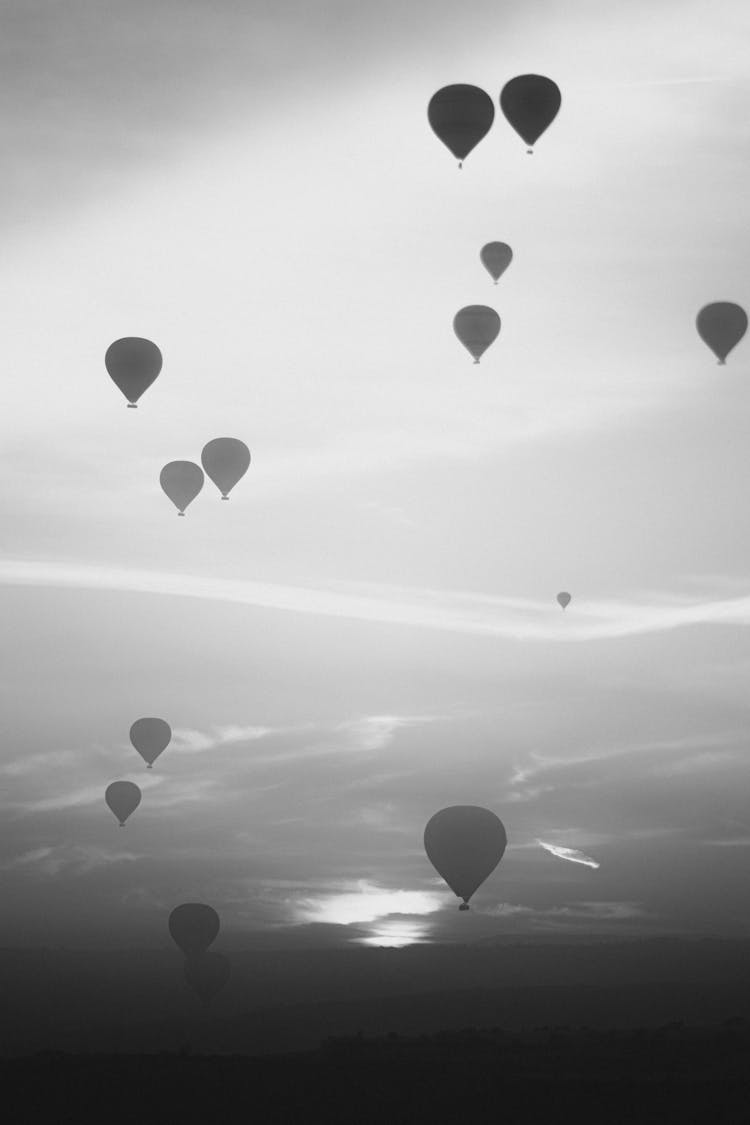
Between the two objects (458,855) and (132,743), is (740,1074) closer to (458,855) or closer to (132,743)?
(458,855)

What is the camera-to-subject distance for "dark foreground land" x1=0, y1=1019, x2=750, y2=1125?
45281 mm

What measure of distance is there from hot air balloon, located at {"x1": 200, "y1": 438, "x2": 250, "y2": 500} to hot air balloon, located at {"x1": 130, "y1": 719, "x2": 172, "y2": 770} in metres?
16.4

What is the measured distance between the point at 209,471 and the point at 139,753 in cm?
1724

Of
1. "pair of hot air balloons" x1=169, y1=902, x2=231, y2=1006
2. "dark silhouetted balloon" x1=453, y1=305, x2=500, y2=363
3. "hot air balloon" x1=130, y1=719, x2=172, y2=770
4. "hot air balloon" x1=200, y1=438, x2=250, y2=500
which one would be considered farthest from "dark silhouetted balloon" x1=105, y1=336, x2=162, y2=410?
"pair of hot air balloons" x1=169, y1=902, x2=231, y2=1006

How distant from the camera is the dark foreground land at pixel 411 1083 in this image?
149ft

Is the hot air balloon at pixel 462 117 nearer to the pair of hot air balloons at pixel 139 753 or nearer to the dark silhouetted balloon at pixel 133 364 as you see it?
the dark silhouetted balloon at pixel 133 364

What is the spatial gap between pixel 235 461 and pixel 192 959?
33346mm

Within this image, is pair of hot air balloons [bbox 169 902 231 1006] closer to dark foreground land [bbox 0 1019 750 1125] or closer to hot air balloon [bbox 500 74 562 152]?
dark foreground land [bbox 0 1019 750 1125]

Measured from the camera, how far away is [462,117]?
5234 cm

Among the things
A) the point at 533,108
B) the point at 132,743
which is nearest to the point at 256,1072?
the point at 132,743

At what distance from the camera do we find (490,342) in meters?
61.3

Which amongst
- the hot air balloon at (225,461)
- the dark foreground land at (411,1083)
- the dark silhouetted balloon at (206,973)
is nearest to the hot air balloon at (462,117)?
the hot air balloon at (225,461)

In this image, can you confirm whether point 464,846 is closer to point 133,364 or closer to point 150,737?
point 150,737

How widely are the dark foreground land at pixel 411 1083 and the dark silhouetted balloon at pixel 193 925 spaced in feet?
28.8
